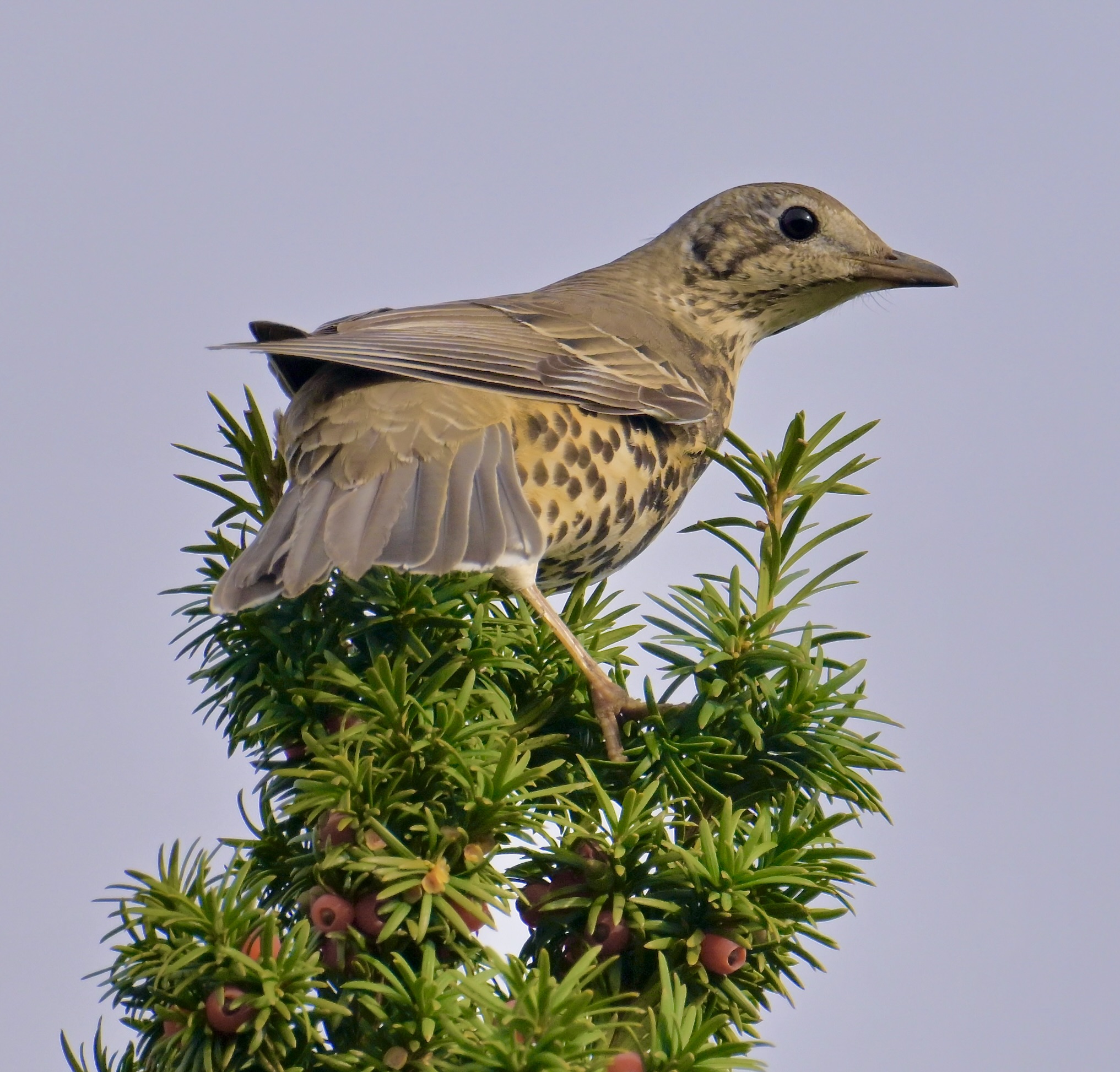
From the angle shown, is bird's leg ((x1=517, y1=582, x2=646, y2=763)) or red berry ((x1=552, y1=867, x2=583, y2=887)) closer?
red berry ((x1=552, y1=867, x2=583, y2=887))

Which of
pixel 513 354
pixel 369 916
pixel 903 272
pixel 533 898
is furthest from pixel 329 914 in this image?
pixel 903 272

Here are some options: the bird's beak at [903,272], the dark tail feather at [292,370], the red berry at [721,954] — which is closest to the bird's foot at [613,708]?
the red berry at [721,954]

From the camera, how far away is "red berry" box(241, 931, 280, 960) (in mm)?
1878

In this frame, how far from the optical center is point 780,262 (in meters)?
4.63

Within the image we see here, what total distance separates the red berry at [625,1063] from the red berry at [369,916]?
1.23 feet

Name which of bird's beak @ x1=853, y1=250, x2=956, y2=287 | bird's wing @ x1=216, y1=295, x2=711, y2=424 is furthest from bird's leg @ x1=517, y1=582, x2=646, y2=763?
bird's beak @ x1=853, y1=250, x2=956, y2=287

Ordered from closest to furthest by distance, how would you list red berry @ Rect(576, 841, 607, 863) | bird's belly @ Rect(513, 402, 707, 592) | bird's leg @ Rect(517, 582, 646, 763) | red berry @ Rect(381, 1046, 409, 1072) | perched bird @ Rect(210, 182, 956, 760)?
red berry @ Rect(381, 1046, 409, 1072) < red berry @ Rect(576, 841, 607, 863) < bird's leg @ Rect(517, 582, 646, 763) < perched bird @ Rect(210, 182, 956, 760) < bird's belly @ Rect(513, 402, 707, 592)

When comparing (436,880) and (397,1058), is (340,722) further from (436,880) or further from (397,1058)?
(397,1058)

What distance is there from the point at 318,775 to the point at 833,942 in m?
0.80

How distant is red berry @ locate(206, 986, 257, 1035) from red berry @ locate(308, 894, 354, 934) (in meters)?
0.16

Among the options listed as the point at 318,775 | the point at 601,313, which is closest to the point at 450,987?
the point at 318,775

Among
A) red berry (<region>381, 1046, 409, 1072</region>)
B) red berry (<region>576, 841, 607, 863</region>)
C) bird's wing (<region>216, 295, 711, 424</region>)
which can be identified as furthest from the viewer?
bird's wing (<region>216, 295, 711, 424</region>)

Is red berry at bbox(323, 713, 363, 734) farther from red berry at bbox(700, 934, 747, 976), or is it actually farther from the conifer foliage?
red berry at bbox(700, 934, 747, 976)

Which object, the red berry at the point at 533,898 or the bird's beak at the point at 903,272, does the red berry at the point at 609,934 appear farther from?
the bird's beak at the point at 903,272
